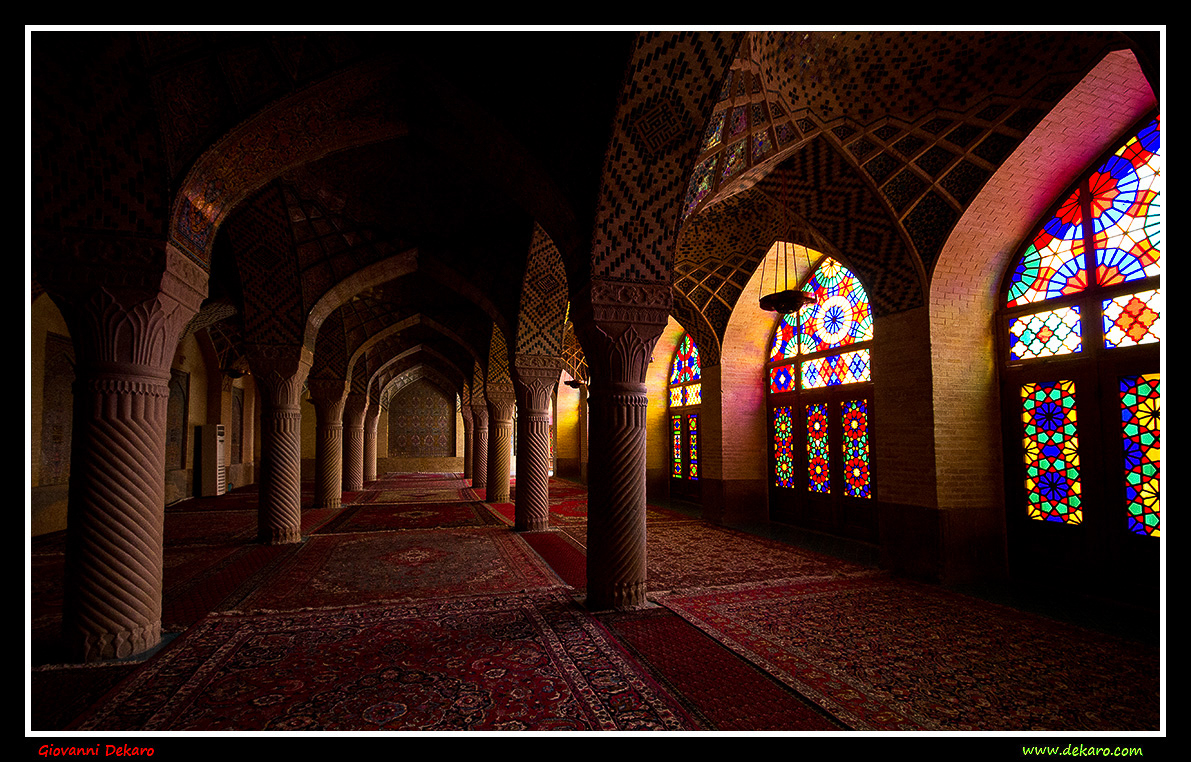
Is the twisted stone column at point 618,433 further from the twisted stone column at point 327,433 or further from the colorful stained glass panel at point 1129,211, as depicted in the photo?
the twisted stone column at point 327,433

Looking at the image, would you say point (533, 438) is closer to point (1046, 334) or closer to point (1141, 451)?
point (1046, 334)

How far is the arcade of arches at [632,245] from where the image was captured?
3.73 metres

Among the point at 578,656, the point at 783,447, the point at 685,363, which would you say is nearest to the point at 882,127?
the point at 578,656

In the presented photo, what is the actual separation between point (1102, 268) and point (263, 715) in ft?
23.6

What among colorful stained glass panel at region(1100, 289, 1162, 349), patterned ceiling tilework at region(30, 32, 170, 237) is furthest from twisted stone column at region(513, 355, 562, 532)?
colorful stained glass panel at region(1100, 289, 1162, 349)

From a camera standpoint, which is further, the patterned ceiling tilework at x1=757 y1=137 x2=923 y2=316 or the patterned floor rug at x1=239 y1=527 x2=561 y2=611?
the patterned ceiling tilework at x1=757 y1=137 x2=923 y2=316

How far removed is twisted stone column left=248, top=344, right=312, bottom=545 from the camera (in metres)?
7.68

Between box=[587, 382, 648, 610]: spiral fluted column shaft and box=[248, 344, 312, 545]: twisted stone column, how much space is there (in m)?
4.96

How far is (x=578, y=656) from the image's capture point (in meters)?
3.65

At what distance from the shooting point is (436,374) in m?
23.3

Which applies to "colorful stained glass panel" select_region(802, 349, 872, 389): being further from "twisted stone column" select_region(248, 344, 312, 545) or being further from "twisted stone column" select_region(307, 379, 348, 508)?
"twisted stone column" select_region(307, 379, 348, 508)

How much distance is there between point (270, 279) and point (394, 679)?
6.28m

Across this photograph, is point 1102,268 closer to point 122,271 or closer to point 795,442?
point 795,442

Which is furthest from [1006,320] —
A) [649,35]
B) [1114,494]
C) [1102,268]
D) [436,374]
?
[436,374]
